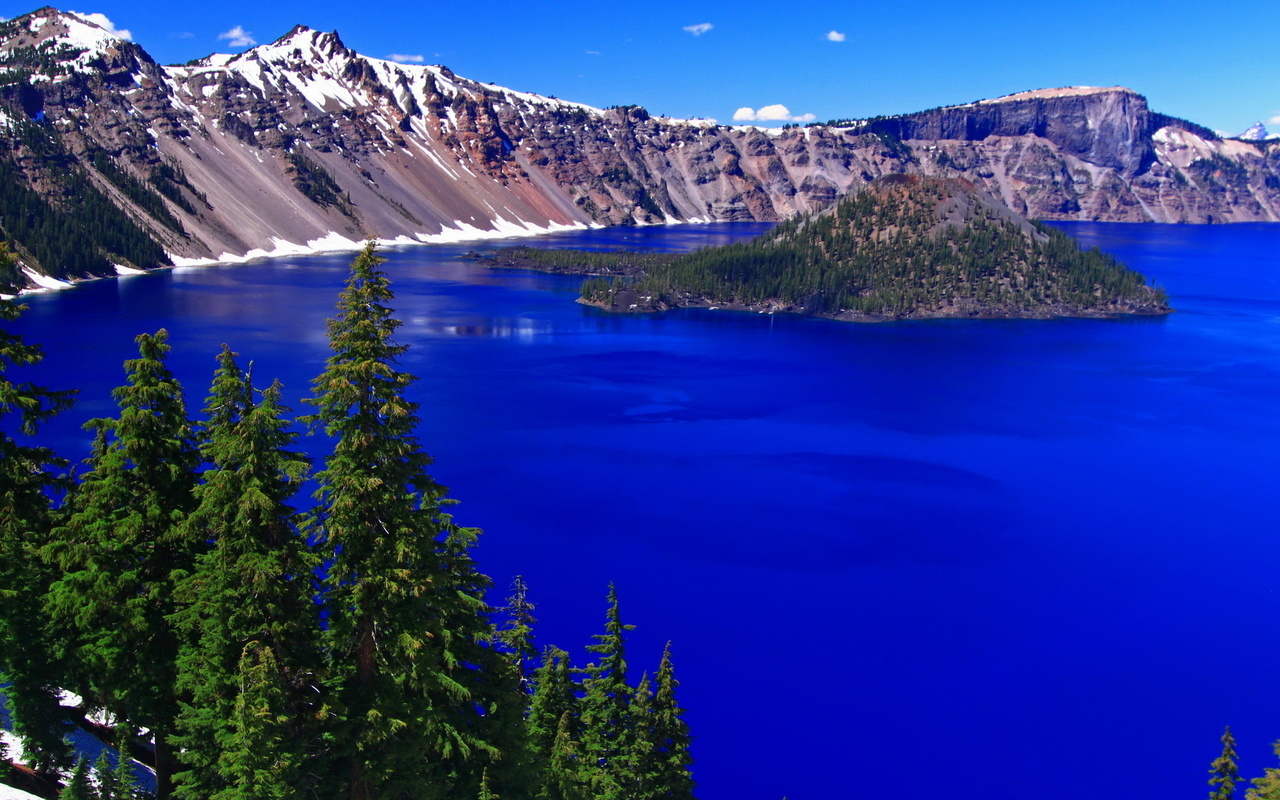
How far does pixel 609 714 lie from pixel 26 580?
38.7 ft

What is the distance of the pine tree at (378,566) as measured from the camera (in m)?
13.5

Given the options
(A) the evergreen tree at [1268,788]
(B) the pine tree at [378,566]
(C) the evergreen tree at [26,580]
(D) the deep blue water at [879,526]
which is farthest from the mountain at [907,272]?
(B) the pine tree at [378,566]

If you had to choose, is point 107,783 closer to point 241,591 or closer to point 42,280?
point 241,591

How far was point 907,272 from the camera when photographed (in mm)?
128500

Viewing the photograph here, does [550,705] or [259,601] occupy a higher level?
[259,601]

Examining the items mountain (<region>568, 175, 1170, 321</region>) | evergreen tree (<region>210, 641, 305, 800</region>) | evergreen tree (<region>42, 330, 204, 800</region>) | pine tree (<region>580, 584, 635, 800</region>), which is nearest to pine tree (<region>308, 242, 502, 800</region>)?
evergreen tree (<region>210, 641, 305, 800</region>)

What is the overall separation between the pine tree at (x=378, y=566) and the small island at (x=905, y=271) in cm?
10663

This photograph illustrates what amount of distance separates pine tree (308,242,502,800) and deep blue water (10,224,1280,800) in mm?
15434

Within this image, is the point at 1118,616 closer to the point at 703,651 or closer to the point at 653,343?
the point at 703,651

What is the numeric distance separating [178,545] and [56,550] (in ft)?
7.18

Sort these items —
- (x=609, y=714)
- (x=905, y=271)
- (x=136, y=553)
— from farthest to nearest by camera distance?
(x=905, y=271) < (x=609, y=714) < (x=136, y=553)

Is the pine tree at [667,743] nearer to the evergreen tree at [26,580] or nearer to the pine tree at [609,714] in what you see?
the pine tree at [609,714]

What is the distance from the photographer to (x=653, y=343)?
98.6 meters

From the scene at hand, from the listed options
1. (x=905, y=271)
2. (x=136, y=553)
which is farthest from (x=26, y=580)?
(x=905, y=271)
